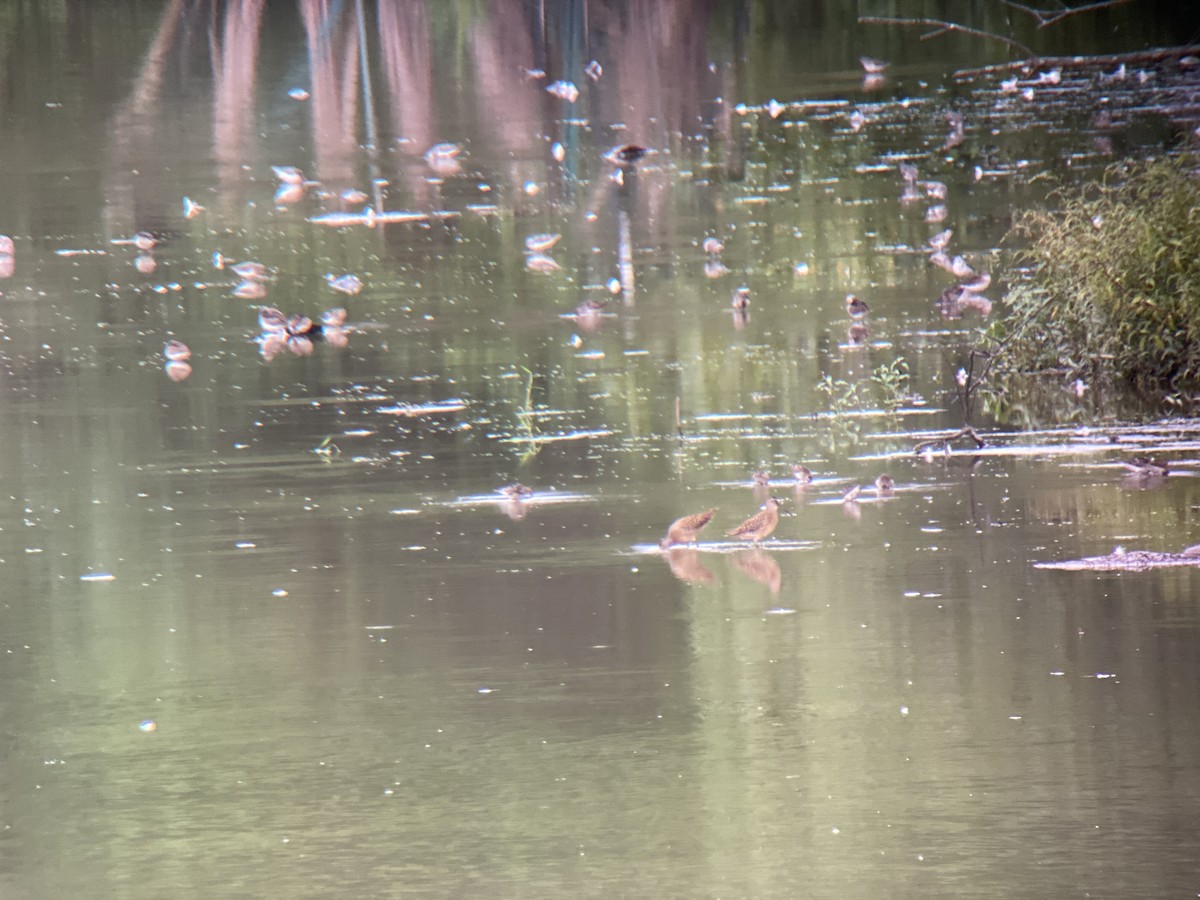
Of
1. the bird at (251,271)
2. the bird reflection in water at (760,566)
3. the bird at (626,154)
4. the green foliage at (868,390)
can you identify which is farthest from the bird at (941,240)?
the bird reflection in water at (760,566)

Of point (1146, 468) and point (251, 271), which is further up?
point (251, 271)

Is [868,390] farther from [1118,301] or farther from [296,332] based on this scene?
[296,332]

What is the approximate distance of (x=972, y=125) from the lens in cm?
2123

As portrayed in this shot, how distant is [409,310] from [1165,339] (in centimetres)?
481

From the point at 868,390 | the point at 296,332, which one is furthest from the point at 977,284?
the point at 296,332

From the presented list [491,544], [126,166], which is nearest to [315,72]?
[126,166]

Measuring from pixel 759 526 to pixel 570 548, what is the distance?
64 cm

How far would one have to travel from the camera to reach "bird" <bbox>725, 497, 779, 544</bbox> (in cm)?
838

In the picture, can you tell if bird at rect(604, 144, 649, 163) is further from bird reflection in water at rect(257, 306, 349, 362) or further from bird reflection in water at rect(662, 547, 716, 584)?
bird reflection in water at rect(662, 547, 716, 584)

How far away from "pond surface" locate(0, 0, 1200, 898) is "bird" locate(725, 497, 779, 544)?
11 cm

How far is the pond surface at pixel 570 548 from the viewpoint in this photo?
5.50 metres

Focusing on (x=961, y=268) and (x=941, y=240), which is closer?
(x=961, y=268)

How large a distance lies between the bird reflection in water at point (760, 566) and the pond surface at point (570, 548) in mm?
25

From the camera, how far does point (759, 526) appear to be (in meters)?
8.38
